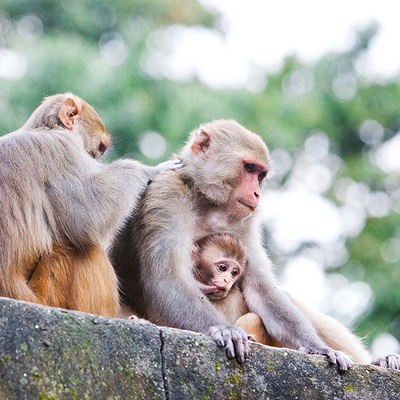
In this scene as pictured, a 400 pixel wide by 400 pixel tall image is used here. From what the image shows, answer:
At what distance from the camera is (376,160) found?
19.0 meters

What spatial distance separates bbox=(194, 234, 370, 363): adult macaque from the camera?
254 inches

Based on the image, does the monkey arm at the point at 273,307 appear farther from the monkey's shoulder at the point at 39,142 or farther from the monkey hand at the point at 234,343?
the monkey's shoulder at the point at 39,142

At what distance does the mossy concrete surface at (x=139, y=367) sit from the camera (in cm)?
436

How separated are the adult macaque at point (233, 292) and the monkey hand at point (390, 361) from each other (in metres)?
0.46

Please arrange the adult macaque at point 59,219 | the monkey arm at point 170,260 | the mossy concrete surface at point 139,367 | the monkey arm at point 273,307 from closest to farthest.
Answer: the mossy concrete surface at point 139,367 < the adult macaque at point 59,219 < the monkey arm at point 170,260 < the monkey arm at point 273,307

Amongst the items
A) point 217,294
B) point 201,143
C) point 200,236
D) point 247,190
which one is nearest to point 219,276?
point 217,294

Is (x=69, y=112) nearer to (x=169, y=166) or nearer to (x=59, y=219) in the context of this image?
(x=169, y=166)

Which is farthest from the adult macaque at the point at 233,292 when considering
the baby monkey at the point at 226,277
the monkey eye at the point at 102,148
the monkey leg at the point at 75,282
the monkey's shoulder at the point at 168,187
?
the monkey eye at the point at 102,148

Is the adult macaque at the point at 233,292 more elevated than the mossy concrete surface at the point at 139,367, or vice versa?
the mossy concrete surface at the point at 139,367

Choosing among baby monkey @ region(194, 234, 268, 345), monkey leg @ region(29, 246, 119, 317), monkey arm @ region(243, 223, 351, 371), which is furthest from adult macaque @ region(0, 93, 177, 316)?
monkey arm @ region(243, 223, 351, 371)

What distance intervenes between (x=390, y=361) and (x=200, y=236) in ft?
5.29

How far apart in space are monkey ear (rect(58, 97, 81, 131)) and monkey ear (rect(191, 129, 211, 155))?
3.04 ft

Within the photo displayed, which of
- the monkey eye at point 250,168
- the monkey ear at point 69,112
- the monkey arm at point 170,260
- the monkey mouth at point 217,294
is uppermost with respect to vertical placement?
the monkey eye at point 250,168

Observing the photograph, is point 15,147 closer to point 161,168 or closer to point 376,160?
point 161,168
